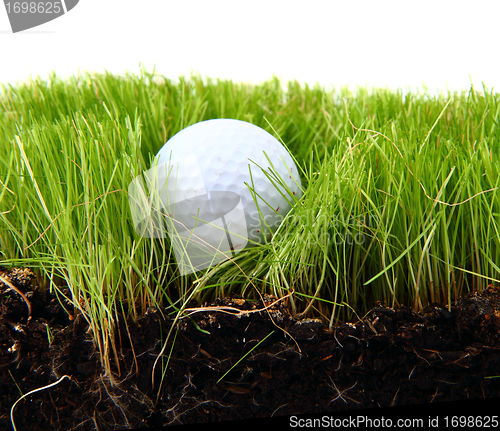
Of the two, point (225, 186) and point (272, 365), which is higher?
point (225, 186)

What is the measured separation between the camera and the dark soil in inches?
29.7

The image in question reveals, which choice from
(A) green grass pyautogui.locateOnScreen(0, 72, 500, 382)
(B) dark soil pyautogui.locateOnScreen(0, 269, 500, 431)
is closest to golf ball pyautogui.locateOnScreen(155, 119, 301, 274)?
(A) green grass pyautogui.locateOnScreen(0, 72, 500, 382)

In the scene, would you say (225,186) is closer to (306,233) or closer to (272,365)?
(306,233)

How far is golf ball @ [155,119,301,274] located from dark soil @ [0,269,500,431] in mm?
170

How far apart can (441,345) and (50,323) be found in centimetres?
82

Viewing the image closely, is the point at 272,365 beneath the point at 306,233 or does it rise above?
beneath

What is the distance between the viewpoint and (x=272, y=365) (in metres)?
0.76

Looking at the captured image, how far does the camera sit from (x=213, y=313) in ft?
2.55

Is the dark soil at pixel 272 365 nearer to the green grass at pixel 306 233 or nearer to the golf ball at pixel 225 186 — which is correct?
the green grass at pixel 306 233

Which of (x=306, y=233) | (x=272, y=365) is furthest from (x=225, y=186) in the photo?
(x=272, y=365)

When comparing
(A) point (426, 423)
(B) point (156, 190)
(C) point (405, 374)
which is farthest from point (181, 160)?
(A) point (426, 423)

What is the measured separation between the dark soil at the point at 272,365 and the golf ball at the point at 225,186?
17 centimetres

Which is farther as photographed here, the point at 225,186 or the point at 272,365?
the point at 225,186

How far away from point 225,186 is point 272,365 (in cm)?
39
